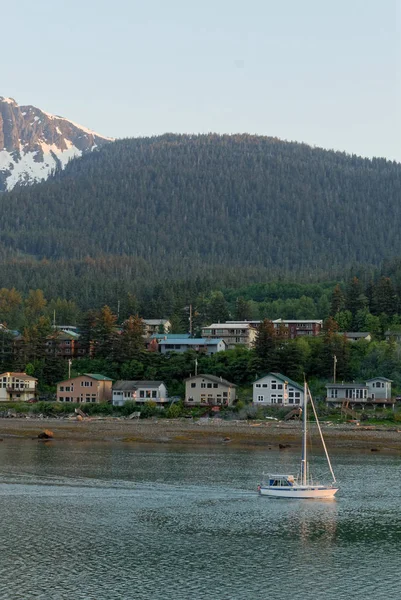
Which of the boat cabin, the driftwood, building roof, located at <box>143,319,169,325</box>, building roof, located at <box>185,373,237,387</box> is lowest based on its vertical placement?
the boat cabin

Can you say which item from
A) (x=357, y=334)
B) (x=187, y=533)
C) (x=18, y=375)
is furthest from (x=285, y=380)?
(x=187, y=533)

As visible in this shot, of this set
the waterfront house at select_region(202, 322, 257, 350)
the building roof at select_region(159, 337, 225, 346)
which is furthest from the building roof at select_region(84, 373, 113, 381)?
the waterfront house at select_region(202, 322, 257, 350)

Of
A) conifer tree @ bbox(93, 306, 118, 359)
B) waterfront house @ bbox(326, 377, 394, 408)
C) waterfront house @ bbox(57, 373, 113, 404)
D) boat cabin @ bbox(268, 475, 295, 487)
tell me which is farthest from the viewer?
conifer tree @ bbox(93, 306, 118, 359)

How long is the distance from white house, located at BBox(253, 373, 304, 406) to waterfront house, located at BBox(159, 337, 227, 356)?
2065 centimetres

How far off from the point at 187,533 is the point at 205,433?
1710 inches

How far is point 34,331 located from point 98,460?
172ft

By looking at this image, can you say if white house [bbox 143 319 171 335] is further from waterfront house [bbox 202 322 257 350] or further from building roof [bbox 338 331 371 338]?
building roof [bbox 338 331 371 338]

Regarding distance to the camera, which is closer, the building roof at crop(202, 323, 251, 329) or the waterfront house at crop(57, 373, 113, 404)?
the waterfront house at crop(57, 373, 113, 404)

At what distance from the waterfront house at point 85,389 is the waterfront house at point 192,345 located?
56.5ft

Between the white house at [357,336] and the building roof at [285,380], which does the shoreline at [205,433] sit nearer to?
the building roof at [285,380]

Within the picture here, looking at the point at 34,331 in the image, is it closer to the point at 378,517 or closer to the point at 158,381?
the point at 158,381

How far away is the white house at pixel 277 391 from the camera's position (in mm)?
101312

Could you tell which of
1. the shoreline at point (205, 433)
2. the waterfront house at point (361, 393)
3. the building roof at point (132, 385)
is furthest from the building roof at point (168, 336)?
the waterfront house at point (361, 393)

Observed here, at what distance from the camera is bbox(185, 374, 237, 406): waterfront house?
103m
